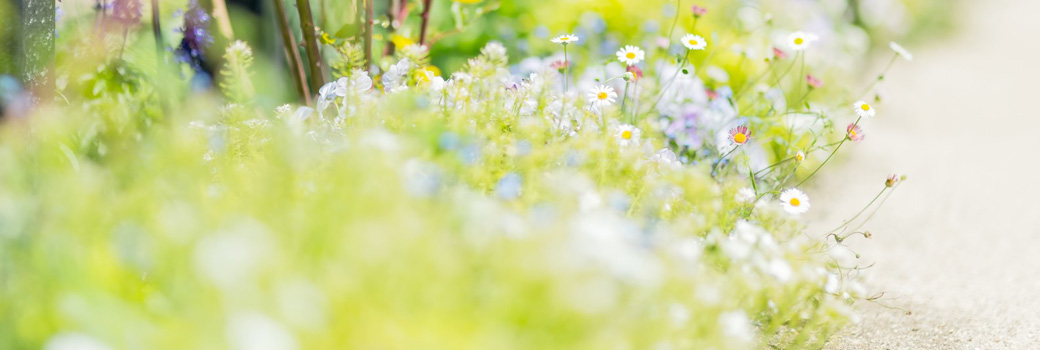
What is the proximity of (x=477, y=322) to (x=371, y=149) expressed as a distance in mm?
338

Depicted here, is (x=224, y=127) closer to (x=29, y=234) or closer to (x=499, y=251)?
(x=29, y=234)

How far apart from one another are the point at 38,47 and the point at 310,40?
0.75 meters

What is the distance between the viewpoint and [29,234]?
125 cm

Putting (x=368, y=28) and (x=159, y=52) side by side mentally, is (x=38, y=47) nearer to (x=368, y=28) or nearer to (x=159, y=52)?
(x=159, y=52)

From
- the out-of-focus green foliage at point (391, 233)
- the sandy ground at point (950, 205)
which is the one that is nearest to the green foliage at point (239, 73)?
the out-of-focus green foliage at point (391, 233)

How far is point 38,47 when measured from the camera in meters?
1.98

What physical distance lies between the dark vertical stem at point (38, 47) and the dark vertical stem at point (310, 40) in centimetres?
67

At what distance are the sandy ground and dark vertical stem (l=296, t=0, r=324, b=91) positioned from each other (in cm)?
169

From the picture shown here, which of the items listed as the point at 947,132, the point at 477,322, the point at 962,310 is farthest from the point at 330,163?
the point at 947,132

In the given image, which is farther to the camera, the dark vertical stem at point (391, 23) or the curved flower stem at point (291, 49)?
the dark vertical stem at point (391, 23)

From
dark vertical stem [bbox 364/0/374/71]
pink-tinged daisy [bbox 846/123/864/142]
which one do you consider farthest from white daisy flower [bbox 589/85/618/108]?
dark vertical stem [bbox 364/0/374/71]

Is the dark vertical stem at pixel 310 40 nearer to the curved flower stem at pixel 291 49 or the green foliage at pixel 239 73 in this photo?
the curved flower stem at pixel 291 49

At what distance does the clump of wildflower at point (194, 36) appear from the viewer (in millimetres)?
2527

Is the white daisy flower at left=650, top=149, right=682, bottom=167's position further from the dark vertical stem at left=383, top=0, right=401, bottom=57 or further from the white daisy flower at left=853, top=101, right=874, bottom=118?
the dark vertical stem at left=383, top=0, right=401, bottom=57
